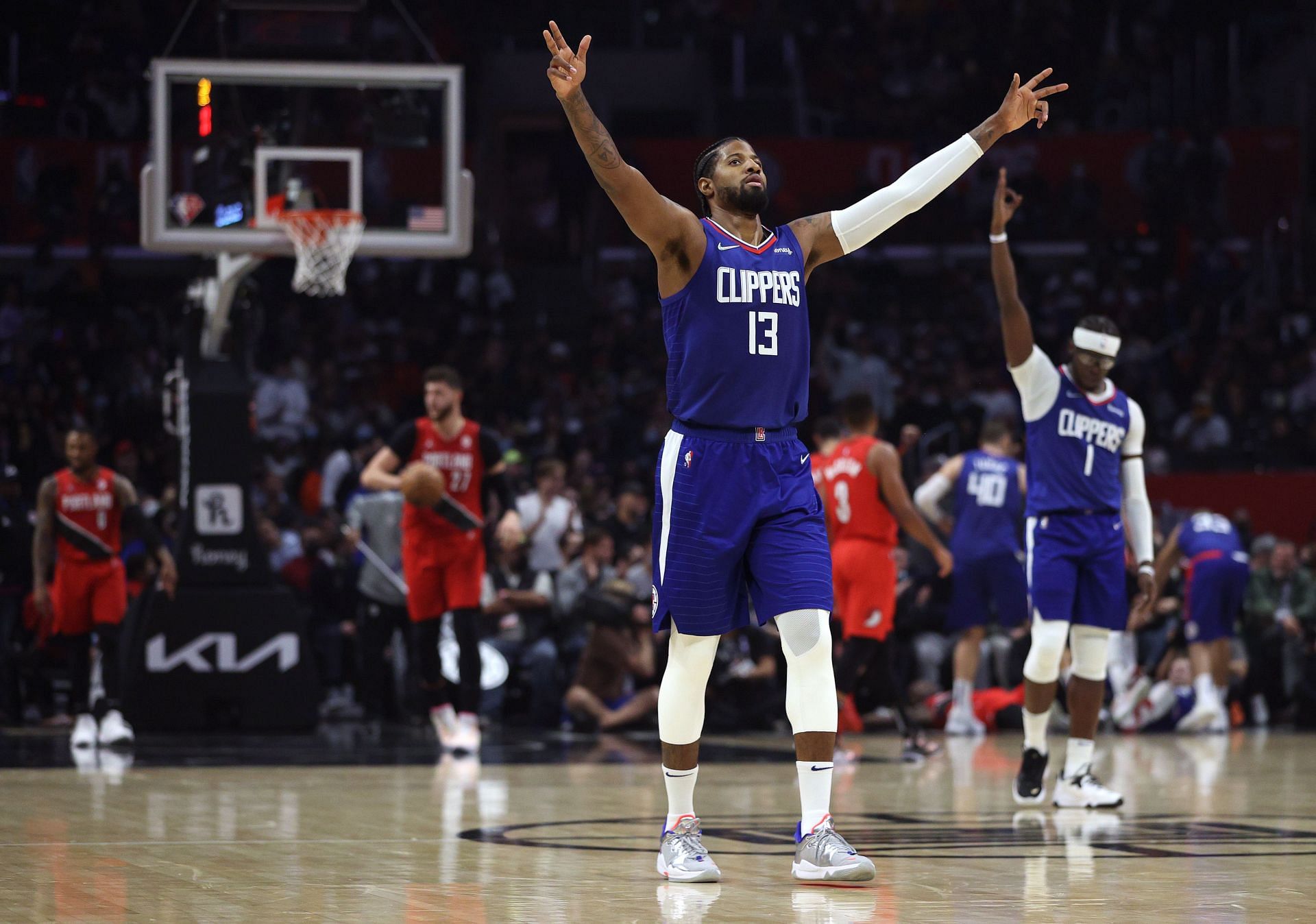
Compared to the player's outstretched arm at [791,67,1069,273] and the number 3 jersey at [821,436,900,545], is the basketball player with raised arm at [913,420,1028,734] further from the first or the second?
the player's outstretched arm at [791,67,1069,273]

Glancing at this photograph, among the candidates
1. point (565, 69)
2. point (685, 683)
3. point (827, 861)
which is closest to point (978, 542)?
point (685, 683)

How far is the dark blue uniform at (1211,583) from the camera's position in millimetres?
13953

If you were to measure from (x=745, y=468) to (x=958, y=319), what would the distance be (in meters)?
18.5

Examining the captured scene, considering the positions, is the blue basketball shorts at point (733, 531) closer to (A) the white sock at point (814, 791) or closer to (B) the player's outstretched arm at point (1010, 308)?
(A) the white sock at point (814, 791)

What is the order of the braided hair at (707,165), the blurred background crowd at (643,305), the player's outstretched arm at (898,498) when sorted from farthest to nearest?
the blurred background crowd at (643,305)
the player's outstretched arm at (898,498)
the braided hair at (707,165)

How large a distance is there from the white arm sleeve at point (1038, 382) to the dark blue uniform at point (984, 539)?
4711 millimetres

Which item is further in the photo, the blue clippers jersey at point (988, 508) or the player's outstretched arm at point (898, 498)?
the blue clippers jersey at point (988, 508)

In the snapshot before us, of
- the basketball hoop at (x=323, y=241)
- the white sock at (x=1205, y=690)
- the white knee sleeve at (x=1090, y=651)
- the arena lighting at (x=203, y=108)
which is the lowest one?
the white sock at (x=1205, y=690)

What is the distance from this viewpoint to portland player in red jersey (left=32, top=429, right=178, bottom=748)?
1209 cm

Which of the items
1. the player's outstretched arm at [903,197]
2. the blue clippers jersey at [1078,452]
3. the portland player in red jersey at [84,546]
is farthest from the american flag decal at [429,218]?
the player's outstretched arm at [903,197]

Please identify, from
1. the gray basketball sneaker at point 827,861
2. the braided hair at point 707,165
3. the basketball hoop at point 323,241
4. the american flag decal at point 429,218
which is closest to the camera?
the gray basketball sneaker at point 827,861

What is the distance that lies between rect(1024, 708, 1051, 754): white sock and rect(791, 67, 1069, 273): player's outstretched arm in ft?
10.2

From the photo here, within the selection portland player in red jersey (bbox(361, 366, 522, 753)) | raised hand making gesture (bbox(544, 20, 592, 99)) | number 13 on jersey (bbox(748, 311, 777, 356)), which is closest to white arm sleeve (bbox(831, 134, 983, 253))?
number 13 on jersey (bbox(748, 311, 777, 356))

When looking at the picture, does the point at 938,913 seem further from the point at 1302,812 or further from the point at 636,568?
the point at 636,568
